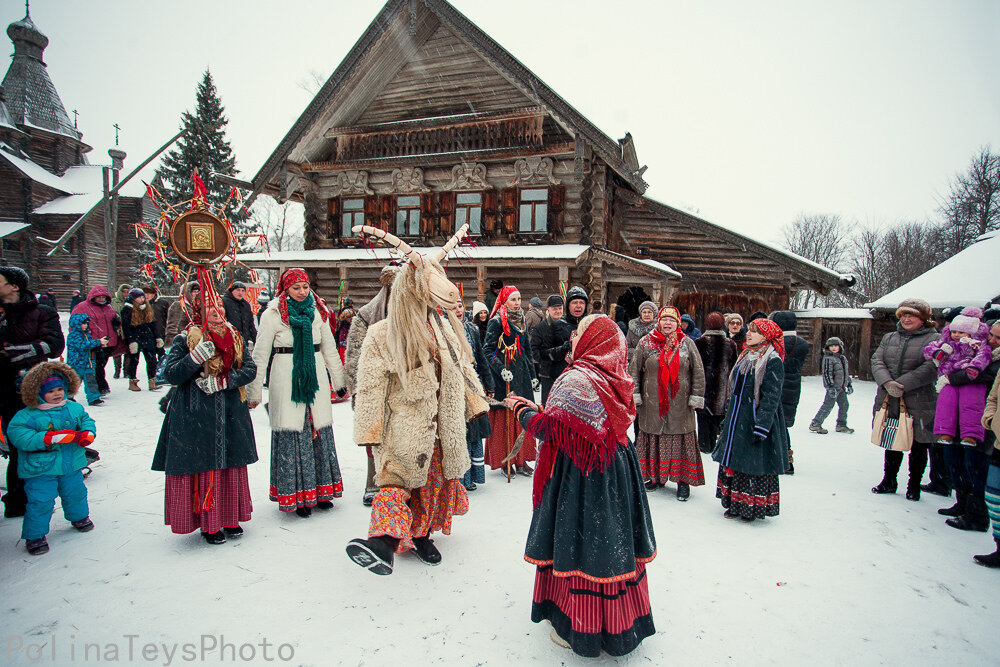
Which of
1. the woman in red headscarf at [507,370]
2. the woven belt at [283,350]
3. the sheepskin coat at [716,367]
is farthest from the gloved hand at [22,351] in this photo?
the sheepskin coat at [716,367]

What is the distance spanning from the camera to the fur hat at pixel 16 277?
3719mm

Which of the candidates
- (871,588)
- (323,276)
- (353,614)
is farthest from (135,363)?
(871,588)

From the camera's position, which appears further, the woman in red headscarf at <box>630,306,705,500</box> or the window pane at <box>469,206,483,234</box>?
the window pane at <box>469,206,483,234</box>

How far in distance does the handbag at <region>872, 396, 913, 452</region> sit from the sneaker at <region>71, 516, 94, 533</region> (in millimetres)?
6801

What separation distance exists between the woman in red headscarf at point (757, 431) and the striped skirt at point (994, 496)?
1.23 metres

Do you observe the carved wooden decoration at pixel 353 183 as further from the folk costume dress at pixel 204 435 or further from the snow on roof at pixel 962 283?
the snow on roof at pixel 962 283

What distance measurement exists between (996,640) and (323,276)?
15521mm

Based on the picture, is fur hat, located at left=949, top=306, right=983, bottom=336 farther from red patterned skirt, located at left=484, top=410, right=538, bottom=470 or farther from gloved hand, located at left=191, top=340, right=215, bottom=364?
gloved hand, located at left=191, top=340, right=215, bottom=364

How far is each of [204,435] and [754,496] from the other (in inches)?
171

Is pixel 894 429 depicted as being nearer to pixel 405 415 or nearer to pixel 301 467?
pixel 405 415

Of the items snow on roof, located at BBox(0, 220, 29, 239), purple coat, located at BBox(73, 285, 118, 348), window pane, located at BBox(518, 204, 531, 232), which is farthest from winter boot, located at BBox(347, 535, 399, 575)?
snow on roof, located at BBox(0, 220, 29, 239)

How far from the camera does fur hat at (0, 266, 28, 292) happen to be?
146 inches

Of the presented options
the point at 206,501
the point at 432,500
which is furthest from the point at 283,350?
the point at 432,500

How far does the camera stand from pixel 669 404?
467 cm
